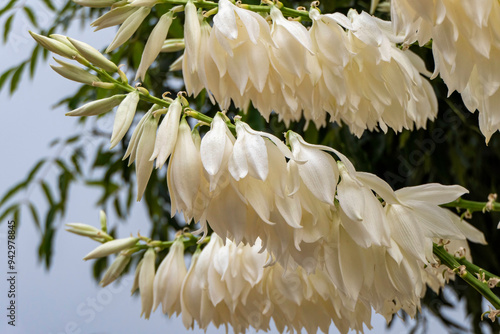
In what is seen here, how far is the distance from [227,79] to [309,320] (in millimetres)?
223

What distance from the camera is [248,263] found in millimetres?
590

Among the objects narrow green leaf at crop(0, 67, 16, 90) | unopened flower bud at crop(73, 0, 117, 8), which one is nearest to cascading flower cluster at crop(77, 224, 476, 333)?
unopened flower bud at crop(73, 0, 117, 8)

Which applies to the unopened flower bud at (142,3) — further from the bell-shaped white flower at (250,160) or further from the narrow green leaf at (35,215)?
the narrow green leaf at (35,215)

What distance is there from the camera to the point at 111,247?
69 cm

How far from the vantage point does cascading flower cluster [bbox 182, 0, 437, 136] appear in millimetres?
481

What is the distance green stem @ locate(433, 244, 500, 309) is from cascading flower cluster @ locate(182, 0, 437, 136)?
112 millimetres

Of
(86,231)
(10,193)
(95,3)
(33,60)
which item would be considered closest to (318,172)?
(95,3)

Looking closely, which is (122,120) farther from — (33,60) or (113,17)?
(33,60)

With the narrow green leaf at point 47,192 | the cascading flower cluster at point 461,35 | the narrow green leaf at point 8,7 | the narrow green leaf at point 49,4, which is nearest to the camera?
the cascading flower cluster at point 461,35

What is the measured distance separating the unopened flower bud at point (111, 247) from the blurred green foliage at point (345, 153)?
19 centimetres

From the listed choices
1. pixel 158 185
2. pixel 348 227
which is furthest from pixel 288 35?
pixel 158 185

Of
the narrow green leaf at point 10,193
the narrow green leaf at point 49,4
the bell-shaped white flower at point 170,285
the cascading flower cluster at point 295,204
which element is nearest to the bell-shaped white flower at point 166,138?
the cascading flower cluster at point 295,204

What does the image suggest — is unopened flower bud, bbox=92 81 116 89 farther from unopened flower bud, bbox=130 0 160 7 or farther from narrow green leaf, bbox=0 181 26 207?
narrow green leaf, bbox=0 181 26 207

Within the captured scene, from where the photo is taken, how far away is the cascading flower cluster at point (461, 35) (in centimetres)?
41
